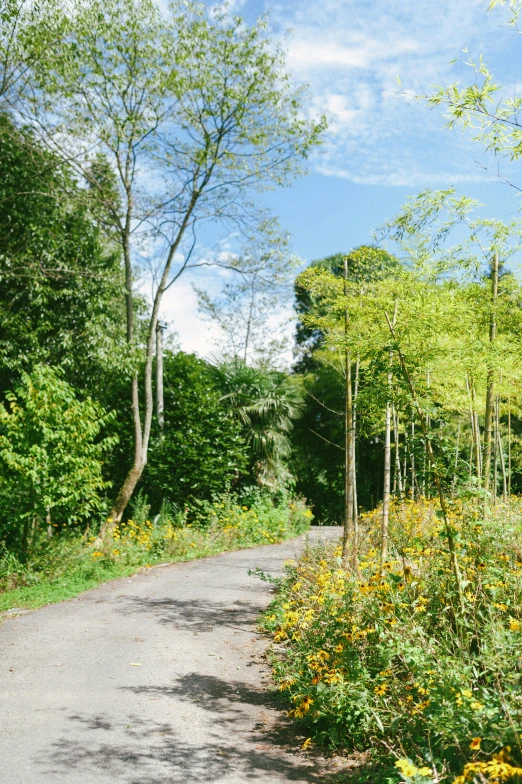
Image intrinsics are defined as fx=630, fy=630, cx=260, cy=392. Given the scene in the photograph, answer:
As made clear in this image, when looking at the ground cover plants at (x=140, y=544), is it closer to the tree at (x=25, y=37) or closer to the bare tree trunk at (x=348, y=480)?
the bare tree trunk at (x=348, y=480)

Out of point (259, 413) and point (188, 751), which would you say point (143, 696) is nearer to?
point (188, 751)

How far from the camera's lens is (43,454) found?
323 inches

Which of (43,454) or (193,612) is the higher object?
(43,454)

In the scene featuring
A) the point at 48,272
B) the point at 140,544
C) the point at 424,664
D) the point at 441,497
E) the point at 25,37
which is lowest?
the point at 140,544

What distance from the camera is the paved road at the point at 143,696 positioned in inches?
142

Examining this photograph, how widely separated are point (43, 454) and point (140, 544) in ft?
9.24

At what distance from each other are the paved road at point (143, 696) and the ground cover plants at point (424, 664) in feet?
1.21

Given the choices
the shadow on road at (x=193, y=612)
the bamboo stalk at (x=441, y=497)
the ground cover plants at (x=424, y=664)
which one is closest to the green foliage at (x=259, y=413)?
the shadow on road at (x=193, y=612)

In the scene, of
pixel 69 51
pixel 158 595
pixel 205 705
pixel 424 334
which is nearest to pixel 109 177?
pixel 69 51

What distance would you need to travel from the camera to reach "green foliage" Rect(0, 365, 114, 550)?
820cm

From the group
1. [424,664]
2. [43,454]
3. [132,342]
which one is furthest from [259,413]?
[424,664]

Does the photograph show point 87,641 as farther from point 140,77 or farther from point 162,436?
point 140,77

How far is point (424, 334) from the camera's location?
5070mm

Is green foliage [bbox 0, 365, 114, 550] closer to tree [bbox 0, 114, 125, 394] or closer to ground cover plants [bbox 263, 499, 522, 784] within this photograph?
tree [bbox 0, 114, 125, 394]
